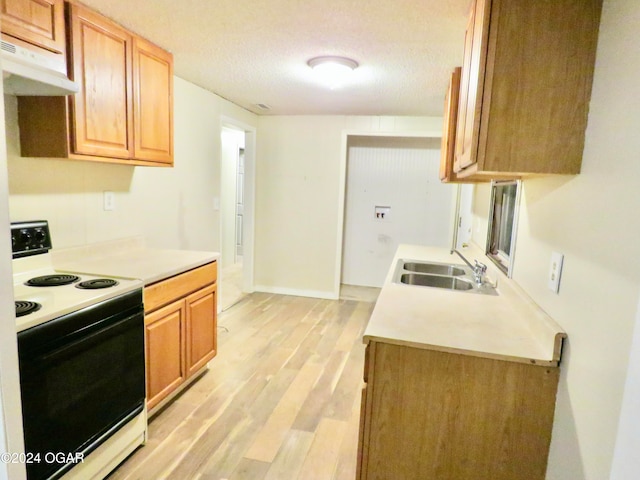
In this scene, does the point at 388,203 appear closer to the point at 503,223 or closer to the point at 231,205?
the point at 231,205

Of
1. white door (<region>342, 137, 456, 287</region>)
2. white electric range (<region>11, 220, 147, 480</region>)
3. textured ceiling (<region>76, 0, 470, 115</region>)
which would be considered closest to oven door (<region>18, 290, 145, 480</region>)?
white electric range (<region>11, 220, 147, 480</region>)

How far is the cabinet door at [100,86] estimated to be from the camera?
185 cm

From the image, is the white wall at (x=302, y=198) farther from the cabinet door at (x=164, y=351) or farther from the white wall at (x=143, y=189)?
the cabinet door at (x=164, y=351)

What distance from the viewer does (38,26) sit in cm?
166

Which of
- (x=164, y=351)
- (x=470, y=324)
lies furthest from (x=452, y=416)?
(x=164, y=351)

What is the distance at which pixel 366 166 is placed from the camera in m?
5.09

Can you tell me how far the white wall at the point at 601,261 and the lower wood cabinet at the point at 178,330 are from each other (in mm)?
1861

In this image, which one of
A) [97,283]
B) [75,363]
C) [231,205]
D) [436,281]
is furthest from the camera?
[231,205]

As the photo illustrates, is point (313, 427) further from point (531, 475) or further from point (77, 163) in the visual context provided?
point (77, 163)

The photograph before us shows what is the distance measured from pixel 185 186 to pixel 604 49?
2931 millimetres

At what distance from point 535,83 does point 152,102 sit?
2103 millimetres

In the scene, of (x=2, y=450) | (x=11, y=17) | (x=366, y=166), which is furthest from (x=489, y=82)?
(x=366, y=166)

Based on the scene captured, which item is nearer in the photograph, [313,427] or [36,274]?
[36,274]

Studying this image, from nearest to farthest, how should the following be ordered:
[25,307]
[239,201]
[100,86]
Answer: [25,307] < [100,86] < [239,201]
